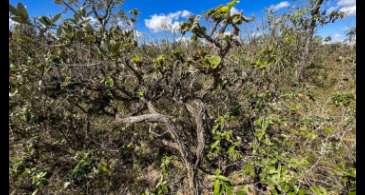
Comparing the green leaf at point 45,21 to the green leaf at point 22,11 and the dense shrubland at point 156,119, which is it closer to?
the dense shrubland at point 156,119

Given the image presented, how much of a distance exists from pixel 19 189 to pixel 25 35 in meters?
1.32

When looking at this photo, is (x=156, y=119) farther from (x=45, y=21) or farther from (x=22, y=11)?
(x=22, y=11)

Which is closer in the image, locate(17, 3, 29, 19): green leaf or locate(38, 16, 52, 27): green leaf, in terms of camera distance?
locate(17, 3, 29, 19): green leaf

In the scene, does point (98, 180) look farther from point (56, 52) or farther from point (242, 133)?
point (242, 133)

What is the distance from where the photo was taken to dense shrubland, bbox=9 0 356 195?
1.38 meters

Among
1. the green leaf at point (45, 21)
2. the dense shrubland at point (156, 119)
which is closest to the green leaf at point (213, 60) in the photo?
the dense shrubland at point (156, 119)

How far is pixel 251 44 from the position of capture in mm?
4191

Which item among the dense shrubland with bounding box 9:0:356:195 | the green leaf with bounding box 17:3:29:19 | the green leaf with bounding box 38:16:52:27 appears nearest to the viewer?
the green leaf with bounding box 17:3:29:19

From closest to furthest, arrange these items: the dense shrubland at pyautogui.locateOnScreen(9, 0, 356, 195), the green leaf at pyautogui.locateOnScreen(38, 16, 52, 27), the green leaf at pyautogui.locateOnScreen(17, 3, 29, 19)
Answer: the green leaf at pyautogui.locateOnScreen(17, 3, 29, 19), the green leaf at pyautogui.locateOnScreen(38, 16, 52, 27), the dense shrubland at pyautogui.locateOnScreen(9, 0, 356, 195)

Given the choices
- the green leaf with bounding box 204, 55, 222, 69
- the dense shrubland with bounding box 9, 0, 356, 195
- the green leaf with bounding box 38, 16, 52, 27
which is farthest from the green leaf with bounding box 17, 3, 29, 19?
the green leaf with bounding box 204, 55, 222, 69

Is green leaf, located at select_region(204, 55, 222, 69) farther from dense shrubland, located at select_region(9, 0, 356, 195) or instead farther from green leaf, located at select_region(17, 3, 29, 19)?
green leaf, located at select_region(17, 3, 29, 19)

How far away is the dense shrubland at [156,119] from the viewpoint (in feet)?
4.51

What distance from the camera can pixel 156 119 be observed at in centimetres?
186

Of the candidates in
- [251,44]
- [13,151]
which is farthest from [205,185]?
[251,44]
